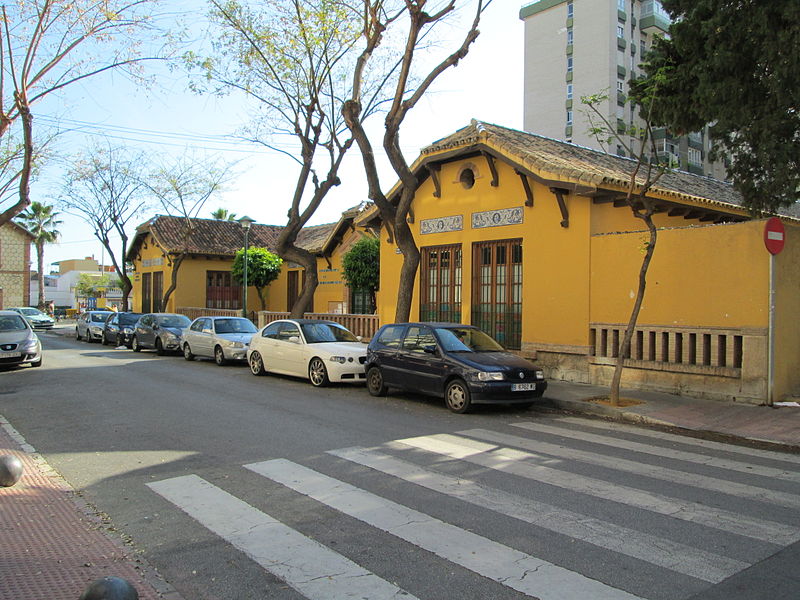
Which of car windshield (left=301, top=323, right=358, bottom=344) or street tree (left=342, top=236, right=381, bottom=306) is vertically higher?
street tree (left=342, top=236, right=381, bottom=306)

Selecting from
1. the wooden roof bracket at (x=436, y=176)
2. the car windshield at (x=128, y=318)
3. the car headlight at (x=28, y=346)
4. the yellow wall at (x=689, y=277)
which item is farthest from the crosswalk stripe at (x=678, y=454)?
the car windshield at (x=128, y=318)

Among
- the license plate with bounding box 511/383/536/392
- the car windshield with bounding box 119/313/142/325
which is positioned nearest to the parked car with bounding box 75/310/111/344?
the car windshield with bounding box 119/313/142/325

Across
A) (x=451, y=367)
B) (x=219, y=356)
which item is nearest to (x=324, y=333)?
(x=451, y=367)

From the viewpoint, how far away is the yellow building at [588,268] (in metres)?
10.9

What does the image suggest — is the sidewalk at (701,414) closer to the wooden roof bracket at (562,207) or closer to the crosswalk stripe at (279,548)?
the wooden roof bracket at (562,207)

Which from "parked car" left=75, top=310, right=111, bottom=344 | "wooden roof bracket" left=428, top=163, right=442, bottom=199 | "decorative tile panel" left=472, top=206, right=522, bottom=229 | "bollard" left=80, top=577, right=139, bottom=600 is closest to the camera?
"bollard" left=80, top=577, right=139, bottom=600

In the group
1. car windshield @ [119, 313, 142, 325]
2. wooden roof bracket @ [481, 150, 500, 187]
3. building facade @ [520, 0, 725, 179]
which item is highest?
building facade @ [520, 0, 725, 179]

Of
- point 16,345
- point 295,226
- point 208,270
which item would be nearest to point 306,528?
point 16,345

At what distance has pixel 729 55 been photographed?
33.3ft

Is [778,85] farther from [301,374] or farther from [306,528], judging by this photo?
[301,374]

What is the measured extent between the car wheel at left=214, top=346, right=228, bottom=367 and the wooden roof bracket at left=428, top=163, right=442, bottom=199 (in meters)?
7.60

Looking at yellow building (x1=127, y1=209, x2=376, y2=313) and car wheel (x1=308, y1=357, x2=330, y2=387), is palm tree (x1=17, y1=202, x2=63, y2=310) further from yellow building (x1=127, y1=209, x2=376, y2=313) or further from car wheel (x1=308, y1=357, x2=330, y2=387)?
car wheel (x1=308, y1=357, x2=330, y2=387)

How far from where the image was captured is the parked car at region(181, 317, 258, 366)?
1794 cm

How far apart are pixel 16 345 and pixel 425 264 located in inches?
427
